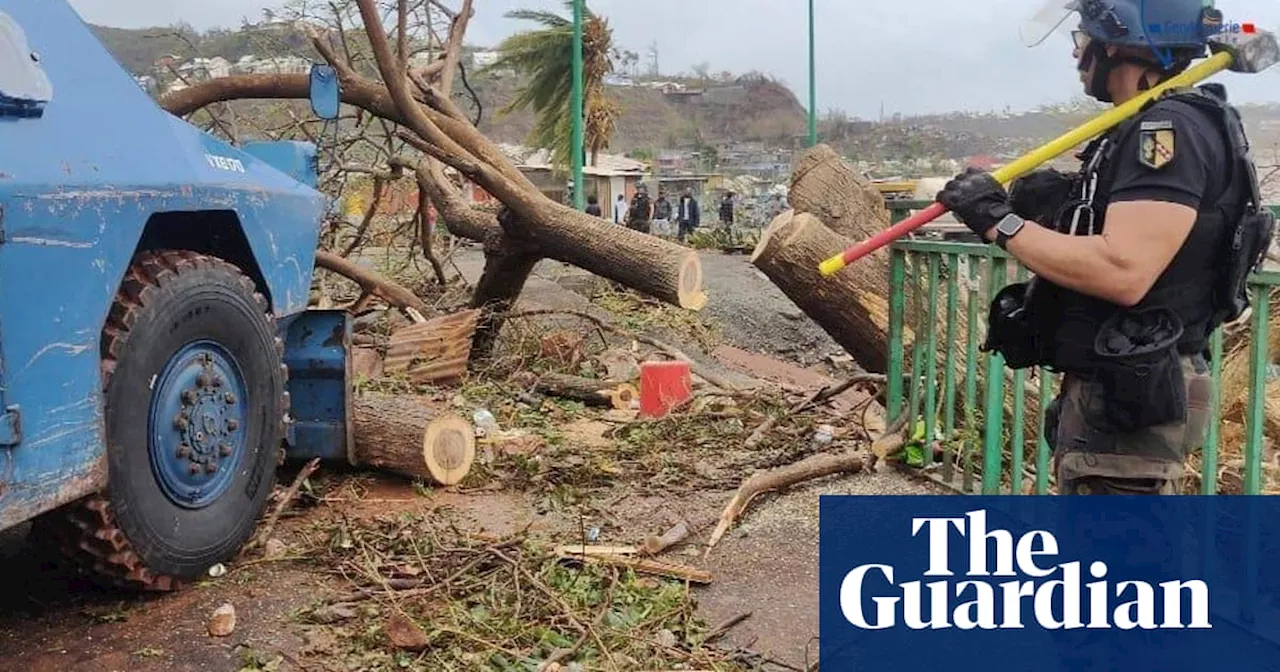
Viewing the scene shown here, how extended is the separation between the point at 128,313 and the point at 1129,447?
8.95ft

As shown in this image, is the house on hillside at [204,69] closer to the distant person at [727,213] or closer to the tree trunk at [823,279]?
the tree trunk at [823,279]

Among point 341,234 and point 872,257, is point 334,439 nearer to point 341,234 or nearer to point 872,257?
point 872,257

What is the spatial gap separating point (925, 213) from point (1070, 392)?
1.85ft

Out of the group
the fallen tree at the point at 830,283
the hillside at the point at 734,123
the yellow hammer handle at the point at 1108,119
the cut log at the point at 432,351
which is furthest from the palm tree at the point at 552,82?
the yellow hammer handle at the point at 1108,119

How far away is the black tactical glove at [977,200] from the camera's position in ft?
8.85

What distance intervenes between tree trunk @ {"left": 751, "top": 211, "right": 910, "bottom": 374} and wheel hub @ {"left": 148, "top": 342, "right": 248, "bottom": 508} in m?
3.02

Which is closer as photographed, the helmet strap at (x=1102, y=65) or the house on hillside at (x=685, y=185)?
the helmet strap at (x=1102, y=65)

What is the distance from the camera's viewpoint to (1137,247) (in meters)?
2.45

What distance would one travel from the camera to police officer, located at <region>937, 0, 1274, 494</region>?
2457 millimetres

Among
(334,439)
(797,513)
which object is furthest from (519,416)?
(797,513)

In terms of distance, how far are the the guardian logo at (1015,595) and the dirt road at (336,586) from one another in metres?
0.28

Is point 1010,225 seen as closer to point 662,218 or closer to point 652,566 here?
point 652,566

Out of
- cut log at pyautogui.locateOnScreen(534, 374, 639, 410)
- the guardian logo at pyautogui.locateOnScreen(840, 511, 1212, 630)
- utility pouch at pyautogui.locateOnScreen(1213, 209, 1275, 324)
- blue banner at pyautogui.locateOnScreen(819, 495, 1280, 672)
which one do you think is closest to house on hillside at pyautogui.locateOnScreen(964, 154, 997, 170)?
utility pouch at pyautogui.locateOnScreen(1213, 209, 1275, 324)

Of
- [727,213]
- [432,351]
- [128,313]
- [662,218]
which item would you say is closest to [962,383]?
[128,313]
